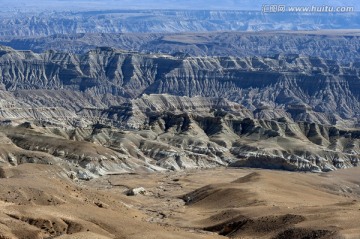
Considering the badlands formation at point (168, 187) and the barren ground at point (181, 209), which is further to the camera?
the badlands formation at point (168, 187)

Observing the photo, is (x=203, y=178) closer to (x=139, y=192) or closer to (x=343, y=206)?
(x=139, y=192)

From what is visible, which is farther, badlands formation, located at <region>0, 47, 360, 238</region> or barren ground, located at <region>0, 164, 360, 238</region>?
badlands formation, located at <region>0, 47, 360, 238</region>

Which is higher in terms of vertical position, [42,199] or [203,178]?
[42,199]

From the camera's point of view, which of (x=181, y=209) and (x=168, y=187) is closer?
(x=181, y=209)

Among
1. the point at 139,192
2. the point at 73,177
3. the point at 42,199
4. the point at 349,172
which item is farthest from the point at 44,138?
the point at 42,199

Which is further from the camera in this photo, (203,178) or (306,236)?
(203,178)

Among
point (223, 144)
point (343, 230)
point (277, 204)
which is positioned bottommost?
point (223, 144)

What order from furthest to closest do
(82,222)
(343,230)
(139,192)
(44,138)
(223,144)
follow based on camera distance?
(223,144)
(44,138)
(139,192)
(82,222)
(343,230)

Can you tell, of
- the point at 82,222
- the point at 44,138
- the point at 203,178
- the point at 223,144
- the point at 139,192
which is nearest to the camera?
the point at 82,222

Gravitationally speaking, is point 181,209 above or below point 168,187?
above

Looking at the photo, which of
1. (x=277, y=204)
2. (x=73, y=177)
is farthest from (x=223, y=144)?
(x=277, y=204)
